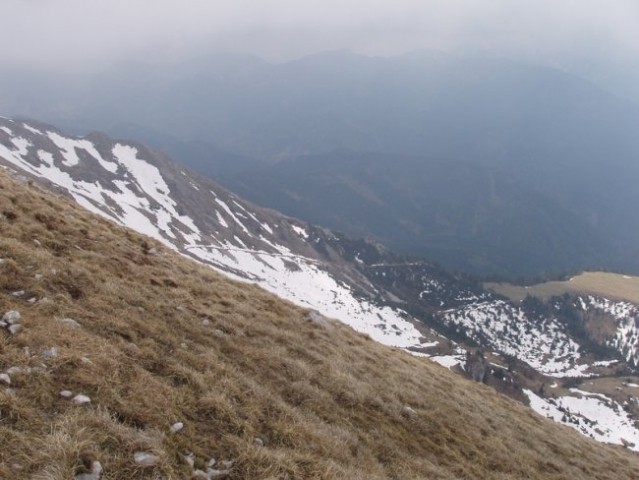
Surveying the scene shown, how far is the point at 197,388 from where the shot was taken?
1208 centimetres

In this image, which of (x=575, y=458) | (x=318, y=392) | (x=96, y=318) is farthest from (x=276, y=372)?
(x=575, y=458)

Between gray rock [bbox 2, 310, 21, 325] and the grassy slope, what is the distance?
0.52 feet

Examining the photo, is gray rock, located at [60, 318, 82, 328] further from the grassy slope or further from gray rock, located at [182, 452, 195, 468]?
gray rock, located at [182, 452, 195, 468]

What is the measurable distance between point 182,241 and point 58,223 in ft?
567

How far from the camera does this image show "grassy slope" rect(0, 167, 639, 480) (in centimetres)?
923

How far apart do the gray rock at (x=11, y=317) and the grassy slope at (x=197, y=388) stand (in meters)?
0.16

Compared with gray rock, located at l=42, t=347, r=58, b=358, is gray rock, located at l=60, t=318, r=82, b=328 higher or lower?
higher

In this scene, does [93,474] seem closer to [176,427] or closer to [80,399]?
[80,399]

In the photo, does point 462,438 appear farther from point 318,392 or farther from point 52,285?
point 52,285

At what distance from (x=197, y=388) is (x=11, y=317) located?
14.9 ft

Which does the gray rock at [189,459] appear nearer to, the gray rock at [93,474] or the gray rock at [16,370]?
the gray rock at [93,474]

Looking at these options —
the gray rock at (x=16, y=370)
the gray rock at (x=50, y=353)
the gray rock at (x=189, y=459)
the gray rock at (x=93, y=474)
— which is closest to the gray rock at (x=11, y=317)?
the gray rock at (x=50, y=353)

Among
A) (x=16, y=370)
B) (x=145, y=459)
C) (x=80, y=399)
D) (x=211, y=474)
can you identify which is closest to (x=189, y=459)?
(x=211, y=474)

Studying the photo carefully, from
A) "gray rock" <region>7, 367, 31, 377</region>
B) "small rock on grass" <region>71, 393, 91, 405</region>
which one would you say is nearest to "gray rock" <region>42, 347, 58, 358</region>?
"gray rock" <region>7, 367, 31, 377</region>
